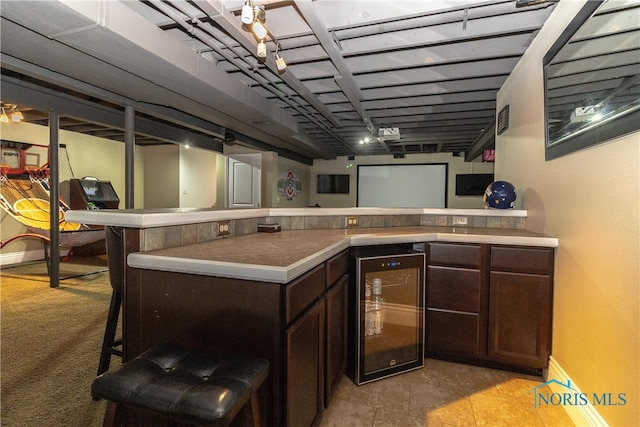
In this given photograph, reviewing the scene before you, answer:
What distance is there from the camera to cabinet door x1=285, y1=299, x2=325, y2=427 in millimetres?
1179

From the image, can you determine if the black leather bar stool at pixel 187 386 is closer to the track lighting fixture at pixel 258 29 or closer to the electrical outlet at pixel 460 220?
the track lighting fixture at pixel 258 29

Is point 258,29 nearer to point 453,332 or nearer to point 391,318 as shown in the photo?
point 391,318

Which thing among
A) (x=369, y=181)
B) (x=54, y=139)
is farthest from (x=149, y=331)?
(x=369, y=181)

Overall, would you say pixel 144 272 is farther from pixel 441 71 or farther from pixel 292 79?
pixel 441 71

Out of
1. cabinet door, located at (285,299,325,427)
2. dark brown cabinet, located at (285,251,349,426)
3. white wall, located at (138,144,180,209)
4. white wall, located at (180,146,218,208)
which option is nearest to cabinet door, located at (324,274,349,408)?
dark brown cabinet, located at (285,251,349,426)

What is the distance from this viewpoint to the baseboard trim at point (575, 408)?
1.50 metres

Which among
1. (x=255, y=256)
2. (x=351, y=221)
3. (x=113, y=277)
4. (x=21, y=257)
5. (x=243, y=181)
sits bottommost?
(x=21, y=257)

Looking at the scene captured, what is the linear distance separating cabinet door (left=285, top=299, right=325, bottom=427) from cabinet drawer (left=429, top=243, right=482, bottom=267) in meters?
1.10

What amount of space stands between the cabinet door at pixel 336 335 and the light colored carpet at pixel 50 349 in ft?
3.96

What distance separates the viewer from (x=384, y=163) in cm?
858

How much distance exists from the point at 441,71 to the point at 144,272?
3.31 meters

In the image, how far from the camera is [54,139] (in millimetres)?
3805

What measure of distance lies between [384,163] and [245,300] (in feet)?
25.9

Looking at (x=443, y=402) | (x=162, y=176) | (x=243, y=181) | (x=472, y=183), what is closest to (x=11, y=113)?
(x=162, y=176)
